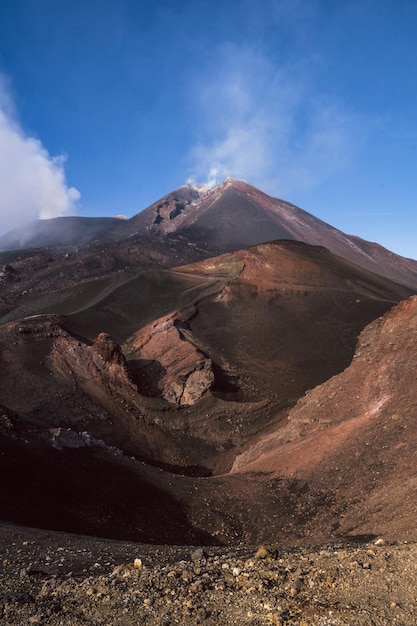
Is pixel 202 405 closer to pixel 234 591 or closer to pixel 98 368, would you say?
pixel 98 368

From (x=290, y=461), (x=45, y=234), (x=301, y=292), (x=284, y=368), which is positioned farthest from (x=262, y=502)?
(x=45, y=234)

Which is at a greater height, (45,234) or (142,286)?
(45,234)

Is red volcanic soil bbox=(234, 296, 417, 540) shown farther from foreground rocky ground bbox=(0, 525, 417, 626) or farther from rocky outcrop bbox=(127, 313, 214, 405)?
rocky outcrop bbox=(127, 313, 214, 405)

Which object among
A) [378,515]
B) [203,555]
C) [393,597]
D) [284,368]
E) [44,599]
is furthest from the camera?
[284,368]

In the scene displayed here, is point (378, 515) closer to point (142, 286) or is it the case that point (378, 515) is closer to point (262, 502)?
point (262, 502)

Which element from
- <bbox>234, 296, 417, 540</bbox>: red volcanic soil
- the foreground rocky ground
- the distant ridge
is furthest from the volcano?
the distant ridge

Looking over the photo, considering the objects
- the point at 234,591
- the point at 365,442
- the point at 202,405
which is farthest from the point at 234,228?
the point at 234,591
